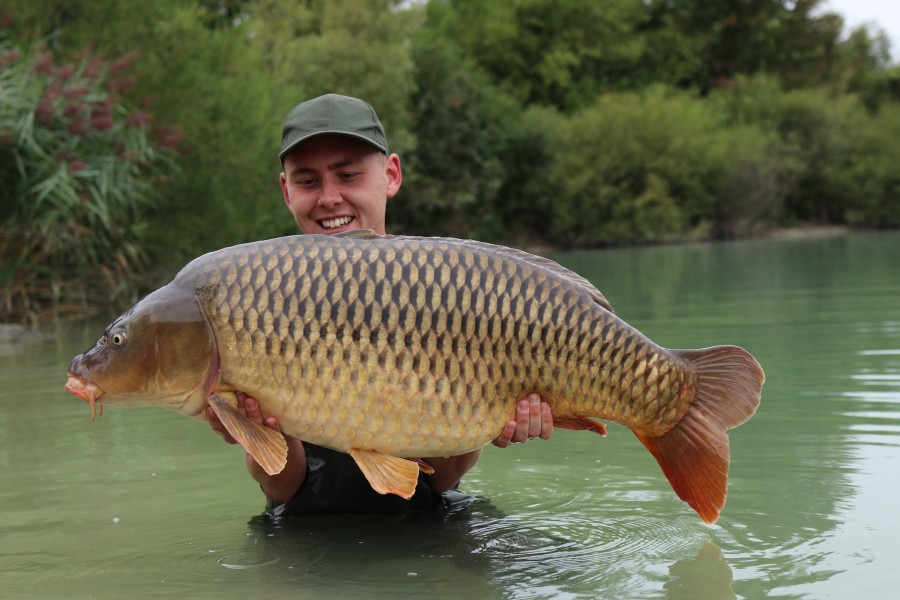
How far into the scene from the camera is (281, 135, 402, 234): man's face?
3.17 meters

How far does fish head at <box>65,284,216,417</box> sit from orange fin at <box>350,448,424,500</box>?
35 centimetres

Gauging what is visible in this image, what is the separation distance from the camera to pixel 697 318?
8.23 meters

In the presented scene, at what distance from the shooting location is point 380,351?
2334 mm

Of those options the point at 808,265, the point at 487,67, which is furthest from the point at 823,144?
the point at 808,265

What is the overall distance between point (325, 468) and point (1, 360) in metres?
5.07

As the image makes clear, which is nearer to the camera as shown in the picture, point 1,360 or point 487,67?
point 1,360

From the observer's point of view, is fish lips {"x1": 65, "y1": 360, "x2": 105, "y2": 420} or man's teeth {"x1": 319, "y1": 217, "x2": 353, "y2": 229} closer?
fish lips {"x1": 65, "y1": 360, "x2": 105, "y2": 420}

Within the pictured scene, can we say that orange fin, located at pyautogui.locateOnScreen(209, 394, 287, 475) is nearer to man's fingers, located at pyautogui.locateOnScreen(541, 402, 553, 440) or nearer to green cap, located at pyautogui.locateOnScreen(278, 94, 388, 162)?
man's fingers, located at pyautogui.locateOnScreen(541, 402, 553, 440)

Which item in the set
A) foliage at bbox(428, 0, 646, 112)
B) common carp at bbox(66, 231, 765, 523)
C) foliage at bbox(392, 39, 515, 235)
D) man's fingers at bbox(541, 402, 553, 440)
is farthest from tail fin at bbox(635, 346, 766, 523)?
foliage at bbox(428, 0, 646, 112)

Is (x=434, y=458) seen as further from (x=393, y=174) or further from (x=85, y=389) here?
(x=85, y=389)

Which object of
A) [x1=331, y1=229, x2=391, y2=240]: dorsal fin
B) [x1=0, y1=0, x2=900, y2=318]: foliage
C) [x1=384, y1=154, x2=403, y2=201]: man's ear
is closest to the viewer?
[x1=331, y1=229, x2=391, y2=240]: dorsal fin

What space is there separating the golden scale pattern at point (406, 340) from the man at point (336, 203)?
741 mm

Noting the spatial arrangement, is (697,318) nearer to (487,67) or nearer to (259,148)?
(259,148)

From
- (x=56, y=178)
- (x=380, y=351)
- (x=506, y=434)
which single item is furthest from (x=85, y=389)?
(x=56, y=178)
